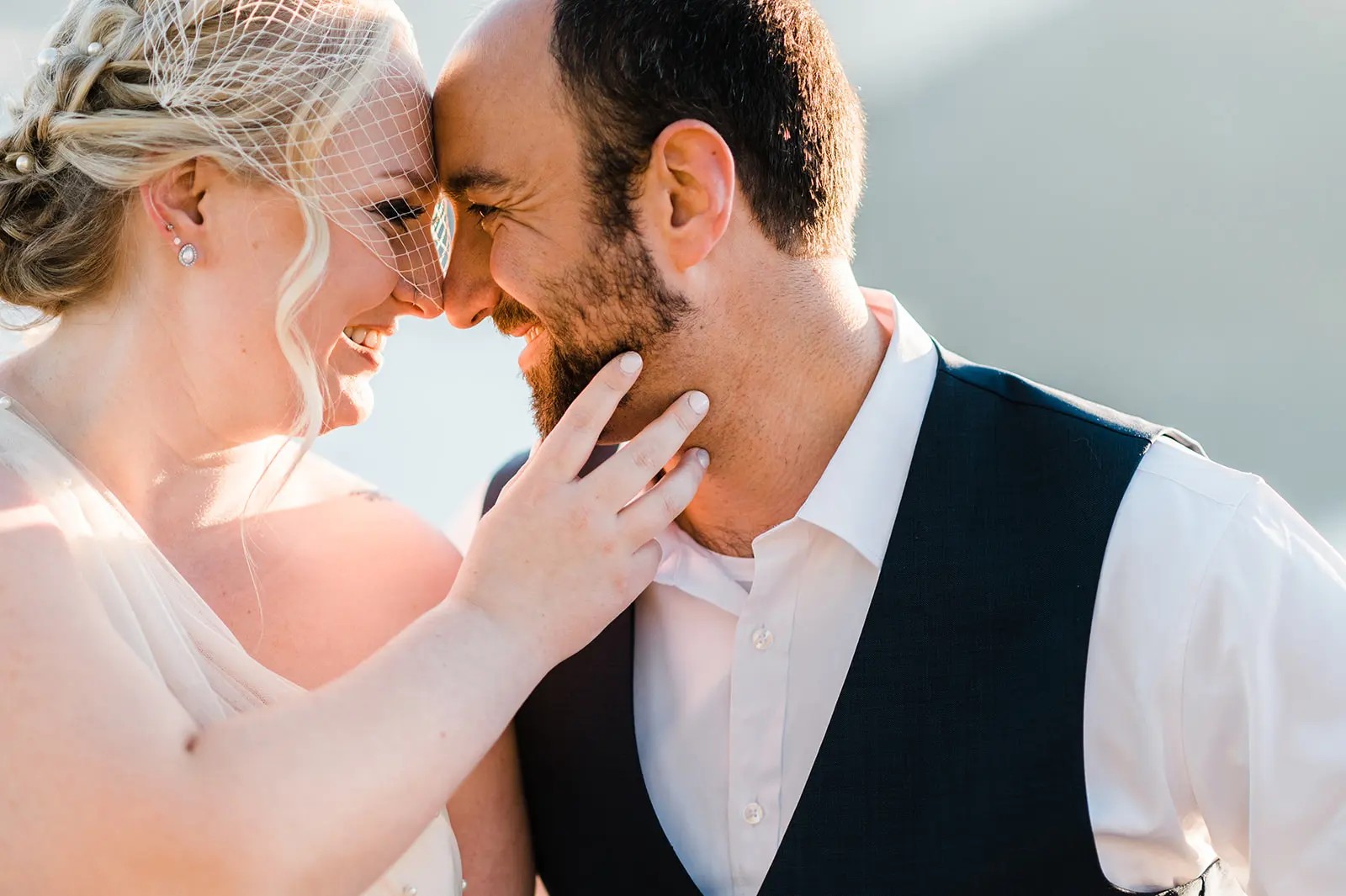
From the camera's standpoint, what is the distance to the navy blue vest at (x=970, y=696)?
1.59 metres

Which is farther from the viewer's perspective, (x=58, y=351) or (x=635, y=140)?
(x=635, y=140)

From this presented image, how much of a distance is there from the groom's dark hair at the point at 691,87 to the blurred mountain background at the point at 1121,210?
6.72 ft

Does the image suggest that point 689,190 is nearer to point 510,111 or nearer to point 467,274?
point 510,111

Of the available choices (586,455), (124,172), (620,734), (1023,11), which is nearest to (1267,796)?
(620,734)

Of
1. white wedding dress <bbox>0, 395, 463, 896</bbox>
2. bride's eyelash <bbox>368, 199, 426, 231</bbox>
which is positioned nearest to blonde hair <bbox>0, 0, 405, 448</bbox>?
bride's eyelash <bbox>368, 199, 426, 231</bbox>

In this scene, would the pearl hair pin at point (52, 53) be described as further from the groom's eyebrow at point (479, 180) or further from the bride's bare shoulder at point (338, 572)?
the bride's bare shoulder at point (338, 572)

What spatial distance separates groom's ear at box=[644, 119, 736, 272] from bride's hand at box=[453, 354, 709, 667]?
0.20 m

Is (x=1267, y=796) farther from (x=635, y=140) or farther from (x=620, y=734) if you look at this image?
(x=635, y=140)

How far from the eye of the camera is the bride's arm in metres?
1.25

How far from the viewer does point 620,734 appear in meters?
1.77

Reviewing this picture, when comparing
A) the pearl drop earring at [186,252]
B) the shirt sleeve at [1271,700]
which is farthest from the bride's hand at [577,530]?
the shirt sleeve at [1271,700]

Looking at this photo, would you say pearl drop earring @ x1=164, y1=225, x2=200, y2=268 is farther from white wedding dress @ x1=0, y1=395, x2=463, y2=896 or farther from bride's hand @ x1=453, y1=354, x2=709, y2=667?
bride's hand @ x1=453, y1=354, x2=709, y2=667

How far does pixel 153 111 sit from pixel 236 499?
558mm

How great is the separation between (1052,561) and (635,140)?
827 mm
